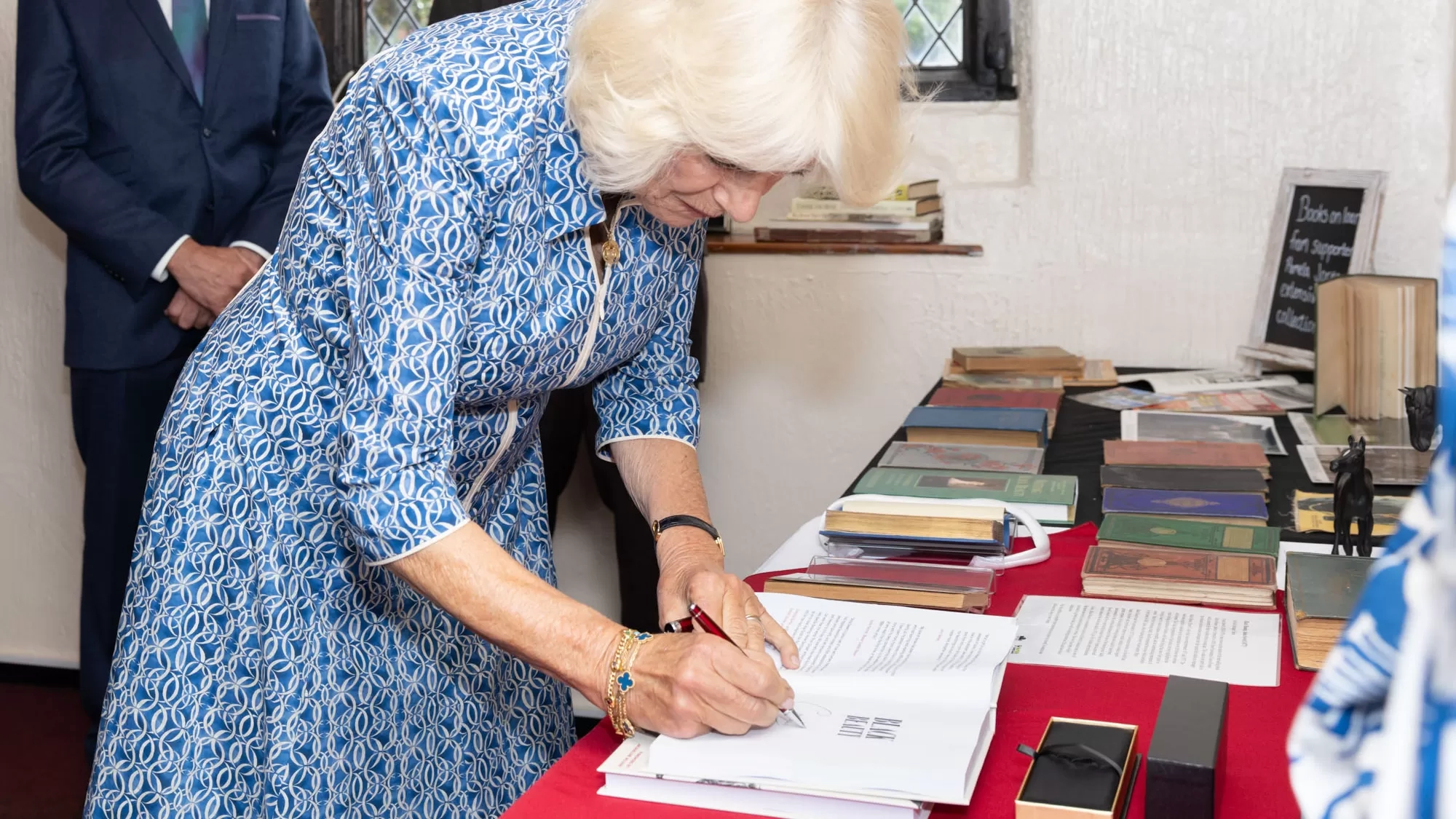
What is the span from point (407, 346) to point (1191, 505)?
44.6 inches

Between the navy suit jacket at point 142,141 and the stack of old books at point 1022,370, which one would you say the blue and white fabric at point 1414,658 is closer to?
the stack of old books at point 1022,370

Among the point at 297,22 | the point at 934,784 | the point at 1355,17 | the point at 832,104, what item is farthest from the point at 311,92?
the point at 934,784

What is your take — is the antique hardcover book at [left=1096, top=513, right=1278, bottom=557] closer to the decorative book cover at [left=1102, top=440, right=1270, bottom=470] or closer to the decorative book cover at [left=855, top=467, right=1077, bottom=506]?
the decorative book cover at [left=855, top=467, right=1077, bottom=506]

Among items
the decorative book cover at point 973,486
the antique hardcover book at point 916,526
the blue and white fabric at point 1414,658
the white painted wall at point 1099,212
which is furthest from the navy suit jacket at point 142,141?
the blue and white fabric at point 1414,658

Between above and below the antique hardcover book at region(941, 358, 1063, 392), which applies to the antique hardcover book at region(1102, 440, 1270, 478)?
below

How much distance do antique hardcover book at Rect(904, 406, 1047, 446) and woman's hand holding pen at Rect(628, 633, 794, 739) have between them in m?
1.15

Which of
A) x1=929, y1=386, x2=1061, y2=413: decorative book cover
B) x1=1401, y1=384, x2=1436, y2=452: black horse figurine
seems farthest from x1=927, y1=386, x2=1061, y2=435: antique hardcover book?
x1=1401, y1=384, x2=1436, y2=452: black horse figurine

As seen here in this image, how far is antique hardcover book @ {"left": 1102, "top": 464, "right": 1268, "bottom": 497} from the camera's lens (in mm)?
1832

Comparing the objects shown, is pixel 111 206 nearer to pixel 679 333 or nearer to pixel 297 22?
pixel 297 22

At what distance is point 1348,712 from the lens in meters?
0.44

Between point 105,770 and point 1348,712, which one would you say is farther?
point 105,770

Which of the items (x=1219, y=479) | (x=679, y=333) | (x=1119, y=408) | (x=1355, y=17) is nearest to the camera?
(x=679, y=333)

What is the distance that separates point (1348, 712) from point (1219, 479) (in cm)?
152

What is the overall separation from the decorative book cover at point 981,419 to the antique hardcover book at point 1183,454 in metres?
0.13
